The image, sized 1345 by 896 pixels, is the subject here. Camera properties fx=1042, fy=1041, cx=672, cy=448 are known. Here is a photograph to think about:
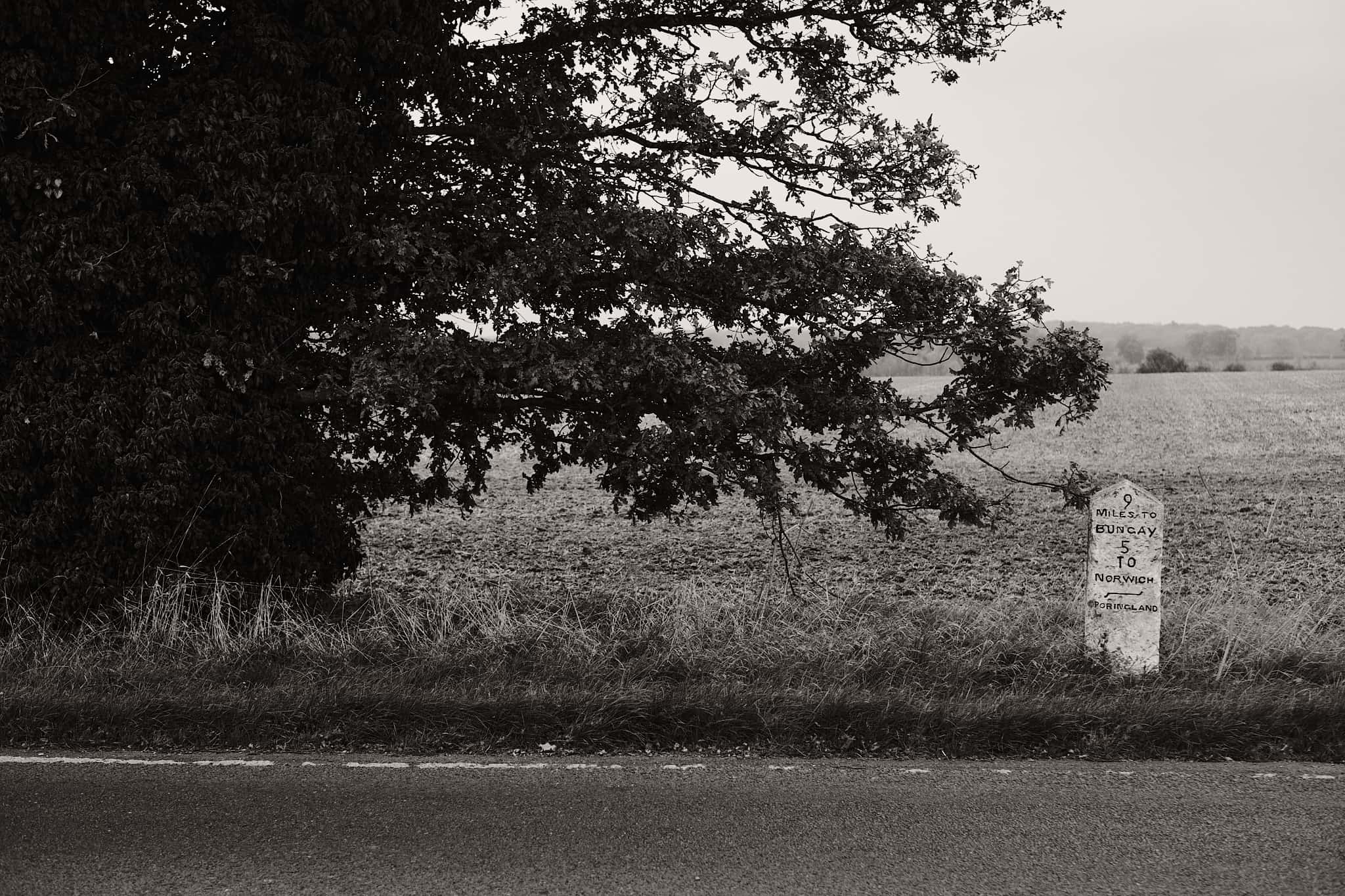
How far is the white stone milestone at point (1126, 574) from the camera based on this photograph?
5809 mm

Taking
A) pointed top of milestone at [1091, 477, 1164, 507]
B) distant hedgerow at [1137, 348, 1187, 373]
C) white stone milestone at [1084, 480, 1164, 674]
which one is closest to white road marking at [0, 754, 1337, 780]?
white stone milestone at [1084, 480, 1164, 674]

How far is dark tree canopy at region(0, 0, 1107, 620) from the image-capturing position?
660cm

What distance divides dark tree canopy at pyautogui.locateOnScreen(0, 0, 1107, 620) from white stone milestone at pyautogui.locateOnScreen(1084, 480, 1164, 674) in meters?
1.67

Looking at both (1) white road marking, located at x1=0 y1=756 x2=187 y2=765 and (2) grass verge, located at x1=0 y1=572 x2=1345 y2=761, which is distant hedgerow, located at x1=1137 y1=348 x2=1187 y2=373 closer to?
(2) grass verge, located at x1=0 y1=572 x2=1345 y2=761

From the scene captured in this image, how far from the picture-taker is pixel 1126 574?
5.85 m

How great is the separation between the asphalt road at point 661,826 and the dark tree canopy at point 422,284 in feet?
8.09

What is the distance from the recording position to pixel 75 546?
22.5 ft

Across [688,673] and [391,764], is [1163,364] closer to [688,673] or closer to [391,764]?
[688,673]

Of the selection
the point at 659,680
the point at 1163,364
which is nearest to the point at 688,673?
the point at 659,680

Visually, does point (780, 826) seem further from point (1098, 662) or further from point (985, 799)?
point (1098, 662)

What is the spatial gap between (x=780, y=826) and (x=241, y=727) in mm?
2816

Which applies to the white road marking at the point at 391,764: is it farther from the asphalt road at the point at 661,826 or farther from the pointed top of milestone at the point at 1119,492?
the pointed top of milestone at the point at 1119,492

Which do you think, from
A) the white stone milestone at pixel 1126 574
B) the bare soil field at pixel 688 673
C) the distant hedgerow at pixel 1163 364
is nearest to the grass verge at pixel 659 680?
the bare soil field at pixel 688 673

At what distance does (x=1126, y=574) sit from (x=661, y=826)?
3.21 meters
